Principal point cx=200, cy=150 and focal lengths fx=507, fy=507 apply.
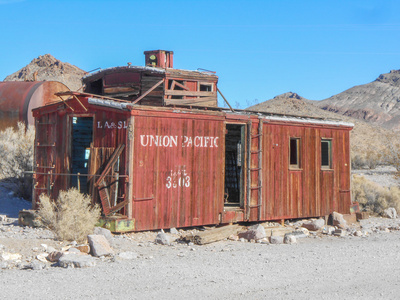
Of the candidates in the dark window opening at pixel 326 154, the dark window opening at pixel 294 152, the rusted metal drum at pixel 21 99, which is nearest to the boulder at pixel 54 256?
the dark window opening at pixel 294 152

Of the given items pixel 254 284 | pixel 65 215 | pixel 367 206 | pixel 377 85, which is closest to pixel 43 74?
pixel 367 206

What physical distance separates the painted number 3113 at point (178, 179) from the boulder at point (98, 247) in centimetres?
320

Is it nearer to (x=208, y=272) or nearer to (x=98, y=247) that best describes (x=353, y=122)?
(x=98, y=247)

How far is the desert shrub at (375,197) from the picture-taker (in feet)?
63.0

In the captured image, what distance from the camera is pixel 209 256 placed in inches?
410

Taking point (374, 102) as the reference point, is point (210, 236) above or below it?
below

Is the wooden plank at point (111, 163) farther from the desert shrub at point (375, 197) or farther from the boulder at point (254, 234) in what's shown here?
the desert shrub at point (375, 197)

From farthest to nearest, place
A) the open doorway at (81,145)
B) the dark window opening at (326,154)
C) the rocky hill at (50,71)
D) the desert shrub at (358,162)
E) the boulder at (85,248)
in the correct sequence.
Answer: the rocky hill at (50,71), the desert shrub at (358,162), the dark window opening at (326,154), the open doorway at (81,145), the boulder at (85,248)

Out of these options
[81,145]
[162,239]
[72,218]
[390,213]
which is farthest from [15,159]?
[390,213]

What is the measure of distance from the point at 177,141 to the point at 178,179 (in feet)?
3.22

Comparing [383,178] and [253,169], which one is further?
[383,178]

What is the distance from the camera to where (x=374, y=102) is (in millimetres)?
105250

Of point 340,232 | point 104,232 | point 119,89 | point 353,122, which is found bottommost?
point 340,232

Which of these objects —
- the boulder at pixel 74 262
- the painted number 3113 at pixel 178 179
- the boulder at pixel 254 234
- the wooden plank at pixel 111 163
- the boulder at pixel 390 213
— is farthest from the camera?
the boulder at pixel 390 213
